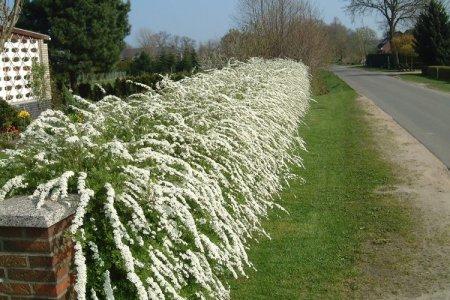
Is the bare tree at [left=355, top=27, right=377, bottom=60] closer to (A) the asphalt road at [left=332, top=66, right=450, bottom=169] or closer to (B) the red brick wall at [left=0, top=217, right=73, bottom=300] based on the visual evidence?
(A) the asphalt road at [left=332, top=66, right=450, bottom=169]

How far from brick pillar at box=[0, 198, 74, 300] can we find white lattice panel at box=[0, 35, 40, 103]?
16310 millimetres

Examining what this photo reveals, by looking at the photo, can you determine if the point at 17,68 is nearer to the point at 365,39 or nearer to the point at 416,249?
the point at 416,249

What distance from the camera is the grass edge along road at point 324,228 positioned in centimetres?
426

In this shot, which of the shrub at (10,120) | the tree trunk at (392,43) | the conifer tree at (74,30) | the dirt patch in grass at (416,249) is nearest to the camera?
the dirt patch in grass at (416,249)

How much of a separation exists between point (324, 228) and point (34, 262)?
3703 millimetres

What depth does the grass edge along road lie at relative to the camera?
14.0 ft

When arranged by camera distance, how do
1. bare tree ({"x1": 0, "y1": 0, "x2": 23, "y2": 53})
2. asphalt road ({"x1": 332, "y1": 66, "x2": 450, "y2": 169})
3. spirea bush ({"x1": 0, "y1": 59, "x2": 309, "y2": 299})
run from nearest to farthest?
spirea bush ({"x1": 0, "y1": 59, "x2": 309, "y2": 299}) → bare tree ({"x1": 0, "y1": 0, "x2": 23, "y2": 53}) → asphalt road ({"x1": 332, "y1": 66, "x2": 450, "y2": 169})

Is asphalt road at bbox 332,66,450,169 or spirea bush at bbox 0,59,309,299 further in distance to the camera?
asphalt road at bbox 332,66,450,169

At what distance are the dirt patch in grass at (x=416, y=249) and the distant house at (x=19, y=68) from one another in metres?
14.4

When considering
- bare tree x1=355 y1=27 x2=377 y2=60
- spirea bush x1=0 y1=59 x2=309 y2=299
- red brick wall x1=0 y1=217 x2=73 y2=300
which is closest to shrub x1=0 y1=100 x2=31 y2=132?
spirea bush x1=0 y1=59 x2=309 y2=299

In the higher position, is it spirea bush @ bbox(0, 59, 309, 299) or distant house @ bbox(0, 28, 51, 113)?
distant house @ bbox(0, 28, 51, 113)

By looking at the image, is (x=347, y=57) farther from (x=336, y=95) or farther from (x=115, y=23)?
(x=336, y=95)

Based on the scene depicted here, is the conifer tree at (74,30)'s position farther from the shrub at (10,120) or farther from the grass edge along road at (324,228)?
the grass edge along road at (324,228)

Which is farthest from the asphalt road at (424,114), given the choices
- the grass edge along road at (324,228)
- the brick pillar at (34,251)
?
the brick pillar at (34,251)
